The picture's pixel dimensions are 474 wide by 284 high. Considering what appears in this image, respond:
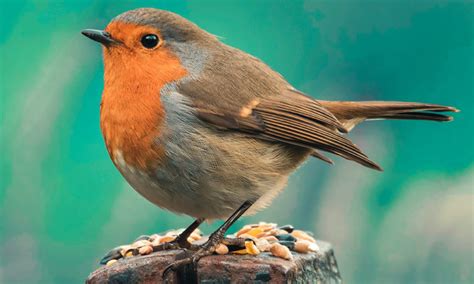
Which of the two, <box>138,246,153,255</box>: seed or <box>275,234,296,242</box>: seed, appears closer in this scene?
<box>138,246,153,255</box>: seed

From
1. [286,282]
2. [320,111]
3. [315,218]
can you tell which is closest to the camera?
[286,282]

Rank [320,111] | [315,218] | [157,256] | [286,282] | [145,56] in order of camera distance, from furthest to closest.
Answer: [315,218], [320,111], [145,56], [157,256], [286,282]

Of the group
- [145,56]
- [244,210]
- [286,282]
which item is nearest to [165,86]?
[145,56]

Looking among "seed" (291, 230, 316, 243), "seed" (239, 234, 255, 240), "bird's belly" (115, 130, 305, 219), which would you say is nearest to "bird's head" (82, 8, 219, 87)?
"bird's belly" (115, 130, 305, 219)

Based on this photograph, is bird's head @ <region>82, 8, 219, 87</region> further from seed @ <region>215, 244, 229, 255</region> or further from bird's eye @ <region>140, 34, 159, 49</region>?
seed @ <region>215, 244, 229, 255</region>

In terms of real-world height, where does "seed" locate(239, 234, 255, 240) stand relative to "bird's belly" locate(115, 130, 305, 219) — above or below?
below

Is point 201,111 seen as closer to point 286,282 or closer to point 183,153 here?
point 183,153

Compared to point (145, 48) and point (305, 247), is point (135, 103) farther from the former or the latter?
point (305, 247)

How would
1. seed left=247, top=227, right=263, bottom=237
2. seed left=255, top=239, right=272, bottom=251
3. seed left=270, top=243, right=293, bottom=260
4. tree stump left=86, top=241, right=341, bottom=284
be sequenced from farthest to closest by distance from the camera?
seed left=247, top=227, right=263, bottom=237 < seed left=255, top=239, right=272, bottom=251 < seed left=270, top=243, right=293, bottom=260 < tree stump left=86, top=241, right=341, bottom=284
